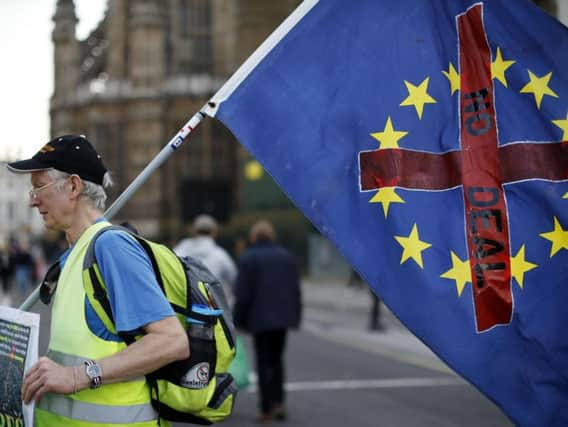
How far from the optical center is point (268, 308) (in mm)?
7852

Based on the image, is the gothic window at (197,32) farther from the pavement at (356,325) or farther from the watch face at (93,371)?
the watch face at (93,371)

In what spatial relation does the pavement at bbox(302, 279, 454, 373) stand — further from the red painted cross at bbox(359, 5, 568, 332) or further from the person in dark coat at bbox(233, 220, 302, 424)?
the red painted cross at bbox(359, 5, 568, 332)

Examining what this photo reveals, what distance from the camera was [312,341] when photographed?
13.5 m

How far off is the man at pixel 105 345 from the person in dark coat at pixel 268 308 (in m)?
5.17

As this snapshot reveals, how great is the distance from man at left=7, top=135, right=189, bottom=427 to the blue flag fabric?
31.4 inches

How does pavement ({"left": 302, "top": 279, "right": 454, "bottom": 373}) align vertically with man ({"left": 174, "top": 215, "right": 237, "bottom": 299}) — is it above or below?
below

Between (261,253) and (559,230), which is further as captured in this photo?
(261,253)

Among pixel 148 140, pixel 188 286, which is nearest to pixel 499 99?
pixel 188 286

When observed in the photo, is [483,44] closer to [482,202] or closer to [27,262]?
[482,202]

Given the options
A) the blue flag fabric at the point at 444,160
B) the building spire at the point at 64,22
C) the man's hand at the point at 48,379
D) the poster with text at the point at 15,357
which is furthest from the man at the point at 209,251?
the building spire at the point at 64,22

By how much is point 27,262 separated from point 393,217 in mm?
20969

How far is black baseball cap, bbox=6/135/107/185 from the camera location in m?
2.68

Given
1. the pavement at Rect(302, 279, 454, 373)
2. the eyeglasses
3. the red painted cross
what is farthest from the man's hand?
the pavement at Rect(302, 279, 454, 373)

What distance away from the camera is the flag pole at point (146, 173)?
2.90 m
